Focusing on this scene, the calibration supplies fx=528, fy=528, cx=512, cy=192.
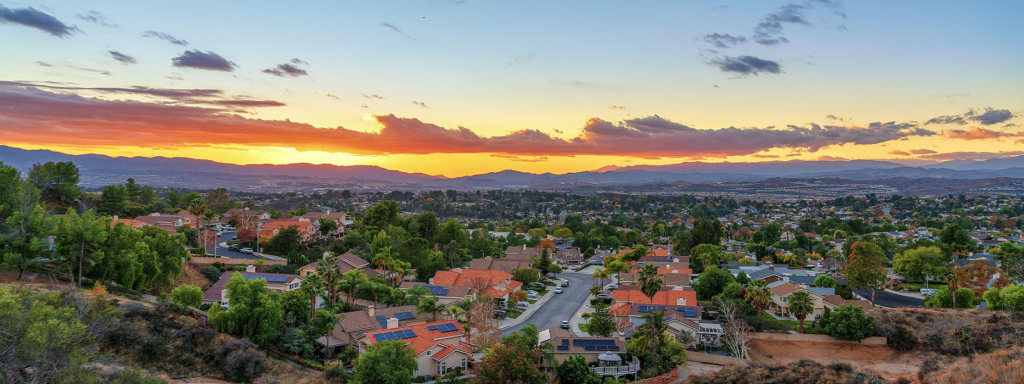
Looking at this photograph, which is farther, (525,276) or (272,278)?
(525,276)

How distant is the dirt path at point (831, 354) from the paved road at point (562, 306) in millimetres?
14630

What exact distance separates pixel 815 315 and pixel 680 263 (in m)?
21.5

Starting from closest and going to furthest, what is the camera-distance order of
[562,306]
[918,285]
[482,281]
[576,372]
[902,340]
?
[576,372], [902,340], [562,306], [482,281], [918,285]

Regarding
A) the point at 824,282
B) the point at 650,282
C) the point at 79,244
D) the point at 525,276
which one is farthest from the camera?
the point at 525,276

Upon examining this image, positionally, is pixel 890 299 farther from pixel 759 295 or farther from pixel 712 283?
pixel 759 295

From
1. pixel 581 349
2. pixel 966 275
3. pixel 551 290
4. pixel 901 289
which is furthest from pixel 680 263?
pixel 581 349

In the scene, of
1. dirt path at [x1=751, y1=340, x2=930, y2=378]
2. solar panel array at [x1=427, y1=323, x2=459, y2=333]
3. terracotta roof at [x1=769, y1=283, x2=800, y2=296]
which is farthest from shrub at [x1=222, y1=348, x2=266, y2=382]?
terracotta roof at [x1=769, y1=283, x2=800, y2=296]

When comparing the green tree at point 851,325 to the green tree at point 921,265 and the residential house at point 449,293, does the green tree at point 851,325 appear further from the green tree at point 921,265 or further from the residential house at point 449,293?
the residential house at point 449,293

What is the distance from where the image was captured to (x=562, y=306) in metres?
47.9

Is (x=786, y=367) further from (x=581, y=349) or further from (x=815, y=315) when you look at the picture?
(x=815, y=315)

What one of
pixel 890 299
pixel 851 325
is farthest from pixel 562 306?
pixel 890 299

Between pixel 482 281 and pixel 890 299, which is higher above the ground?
pixel 482 281

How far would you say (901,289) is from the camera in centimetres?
5522

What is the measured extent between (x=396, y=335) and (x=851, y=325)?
31002 millimetres
